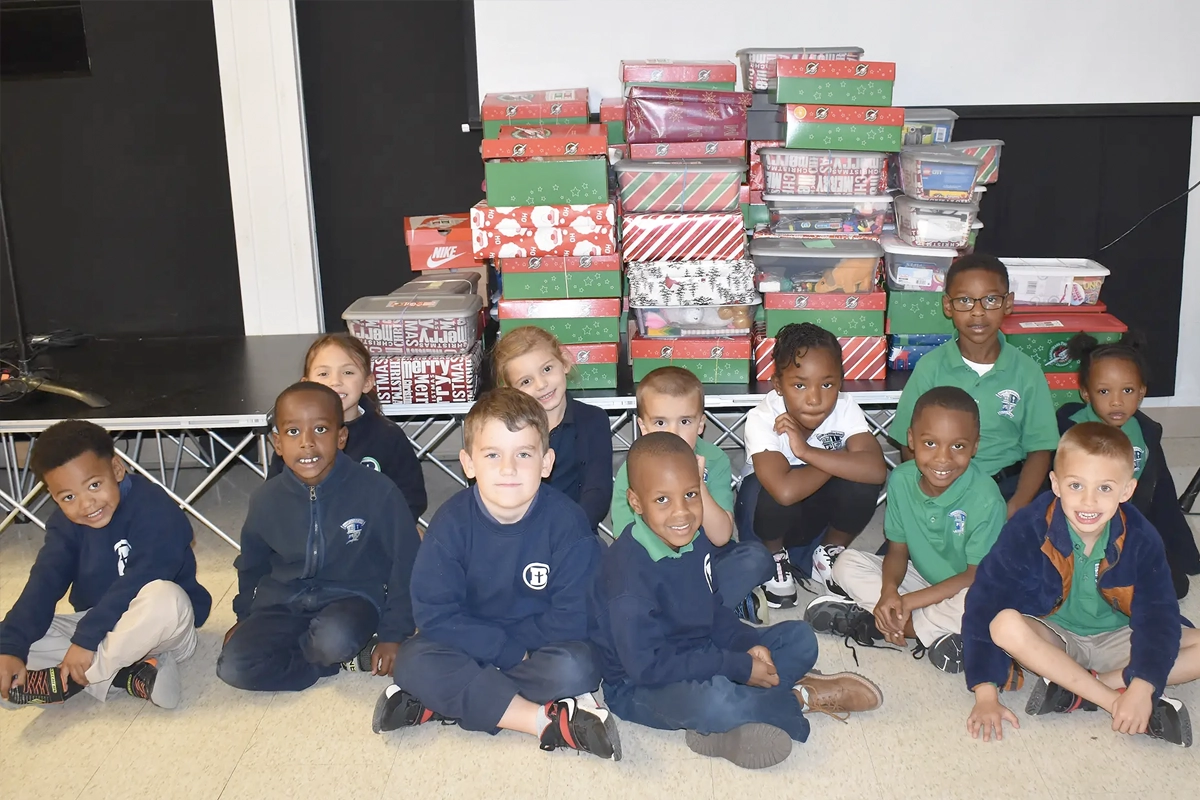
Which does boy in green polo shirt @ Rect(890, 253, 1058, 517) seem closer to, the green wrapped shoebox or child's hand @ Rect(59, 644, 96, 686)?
the green wrapped shoebox

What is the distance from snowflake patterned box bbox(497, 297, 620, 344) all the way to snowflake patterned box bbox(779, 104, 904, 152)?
0.78m

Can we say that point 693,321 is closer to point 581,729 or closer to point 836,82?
point 836,82

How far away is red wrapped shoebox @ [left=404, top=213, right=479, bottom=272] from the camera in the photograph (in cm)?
390

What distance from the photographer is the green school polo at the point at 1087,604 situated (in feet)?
8.05

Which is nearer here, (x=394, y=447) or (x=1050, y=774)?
(x=1050, y=774)

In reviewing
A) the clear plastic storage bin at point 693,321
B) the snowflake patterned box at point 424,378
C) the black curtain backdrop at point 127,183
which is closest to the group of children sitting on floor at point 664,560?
the snowflake patterned box at point 424,378

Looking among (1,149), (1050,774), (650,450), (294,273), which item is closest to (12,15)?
(1,149)

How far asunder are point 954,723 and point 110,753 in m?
1.90

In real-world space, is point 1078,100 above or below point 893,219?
above

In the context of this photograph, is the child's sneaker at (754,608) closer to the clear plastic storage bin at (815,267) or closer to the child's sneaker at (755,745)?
the child's sneaker at (755,745)

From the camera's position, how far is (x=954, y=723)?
2.50m

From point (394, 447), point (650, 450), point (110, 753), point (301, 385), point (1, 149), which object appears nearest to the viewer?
point (650, 450)

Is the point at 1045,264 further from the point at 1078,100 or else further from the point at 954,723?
the point at 954,723

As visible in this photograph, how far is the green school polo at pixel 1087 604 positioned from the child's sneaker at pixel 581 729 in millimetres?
1069
